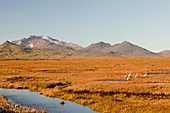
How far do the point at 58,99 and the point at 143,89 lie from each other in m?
14.6

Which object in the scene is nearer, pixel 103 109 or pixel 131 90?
pixel 103 109

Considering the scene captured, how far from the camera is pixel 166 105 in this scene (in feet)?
112

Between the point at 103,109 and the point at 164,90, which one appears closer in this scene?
the point at 103,109

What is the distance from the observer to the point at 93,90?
1938 inches

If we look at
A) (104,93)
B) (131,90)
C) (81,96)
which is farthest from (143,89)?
(81,96)

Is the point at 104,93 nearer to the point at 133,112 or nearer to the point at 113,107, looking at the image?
the point at 113,107

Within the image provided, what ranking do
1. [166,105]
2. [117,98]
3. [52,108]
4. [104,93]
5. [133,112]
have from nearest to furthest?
[133,112] → [166,105] → [52,108] → [117,98] → [104,93]

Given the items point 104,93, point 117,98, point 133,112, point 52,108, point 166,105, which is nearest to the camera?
point 133,112

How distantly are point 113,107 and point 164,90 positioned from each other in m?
15.9

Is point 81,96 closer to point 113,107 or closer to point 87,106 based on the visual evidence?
point 87,106

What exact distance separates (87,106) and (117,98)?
580cm

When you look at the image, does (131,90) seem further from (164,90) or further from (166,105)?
(166,105)

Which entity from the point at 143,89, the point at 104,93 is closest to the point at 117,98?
the point at 104,93

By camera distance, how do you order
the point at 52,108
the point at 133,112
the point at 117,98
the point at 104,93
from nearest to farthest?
the point at 133,112 < the point at 52,108 < the point at 117,98 < the point at 104,93
